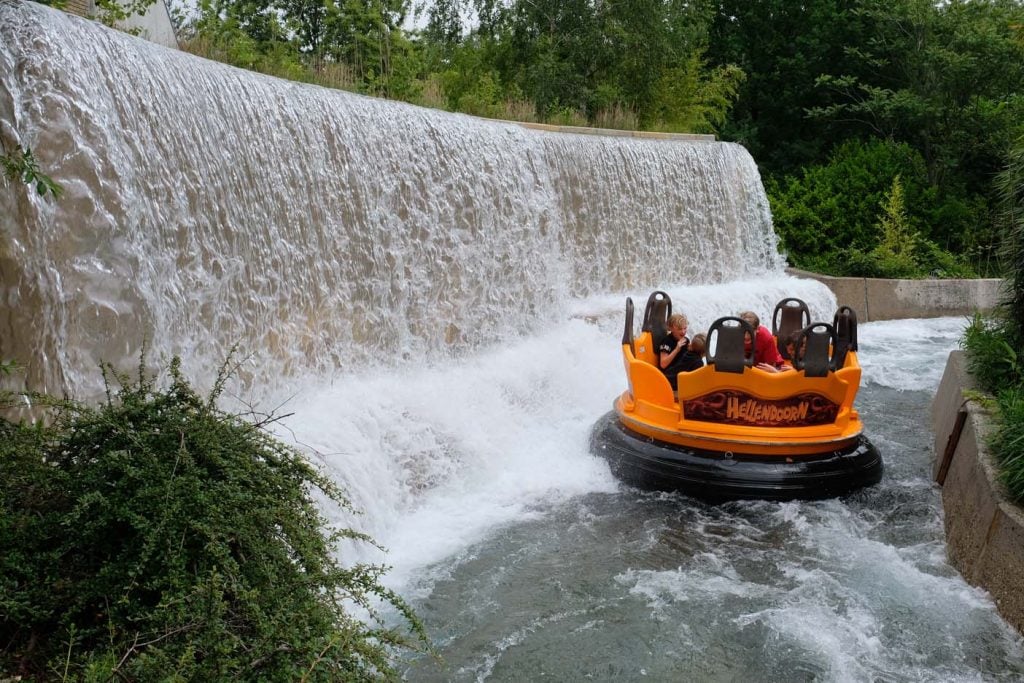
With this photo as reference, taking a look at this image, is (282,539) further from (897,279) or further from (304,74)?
(897,279)

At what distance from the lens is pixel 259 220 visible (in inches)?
267

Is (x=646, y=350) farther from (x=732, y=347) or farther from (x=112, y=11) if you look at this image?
(x=112, y=11)

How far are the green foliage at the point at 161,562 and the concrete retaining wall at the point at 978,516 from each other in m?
3.13

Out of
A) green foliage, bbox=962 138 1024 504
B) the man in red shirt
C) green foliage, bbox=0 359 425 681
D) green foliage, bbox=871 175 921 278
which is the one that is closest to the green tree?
green foliage, bbox=871 175 921 278

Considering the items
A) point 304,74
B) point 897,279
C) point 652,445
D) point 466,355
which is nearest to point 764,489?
point 652,445

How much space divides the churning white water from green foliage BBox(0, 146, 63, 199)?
4.7 inches

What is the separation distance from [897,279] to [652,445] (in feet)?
34.9

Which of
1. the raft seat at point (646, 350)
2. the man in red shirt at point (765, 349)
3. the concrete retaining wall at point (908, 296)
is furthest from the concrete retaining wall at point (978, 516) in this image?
the concrete retaining wall at point (908, 296)

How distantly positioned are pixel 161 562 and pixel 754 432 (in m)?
4.41

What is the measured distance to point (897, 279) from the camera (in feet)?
51.7

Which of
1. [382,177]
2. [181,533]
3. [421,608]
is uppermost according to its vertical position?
[382,177]

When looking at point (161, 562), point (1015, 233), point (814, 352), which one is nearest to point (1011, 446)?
point (814, 352)

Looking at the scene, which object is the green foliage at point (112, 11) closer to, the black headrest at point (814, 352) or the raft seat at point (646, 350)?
the raft seat at point (646, 350)

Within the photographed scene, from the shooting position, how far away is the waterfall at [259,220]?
4992 mm
